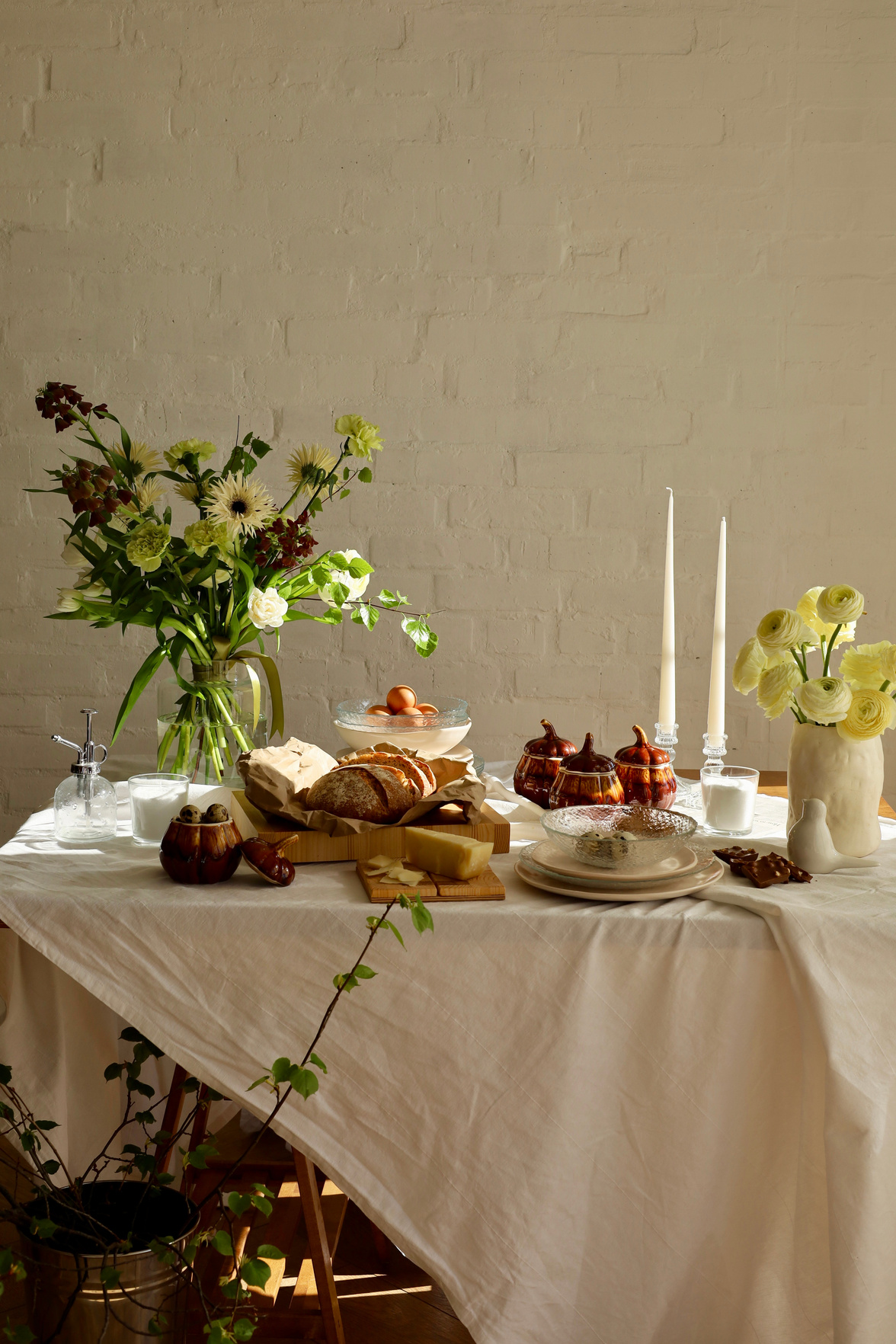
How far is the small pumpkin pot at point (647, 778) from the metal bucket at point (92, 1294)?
741mm

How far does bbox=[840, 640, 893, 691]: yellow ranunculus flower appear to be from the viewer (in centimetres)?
A: 128

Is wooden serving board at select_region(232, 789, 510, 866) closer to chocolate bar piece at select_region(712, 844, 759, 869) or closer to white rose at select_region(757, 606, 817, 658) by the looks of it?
chocolate bar piece at select_region(712, 844, 759, 869)

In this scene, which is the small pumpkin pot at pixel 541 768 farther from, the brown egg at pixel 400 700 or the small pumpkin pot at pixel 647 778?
the brown egg at pixel 400 700

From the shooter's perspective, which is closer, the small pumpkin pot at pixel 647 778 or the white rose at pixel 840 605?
the white rose at pixel 840 605

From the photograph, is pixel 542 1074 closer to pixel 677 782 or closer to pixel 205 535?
pixel 677 782

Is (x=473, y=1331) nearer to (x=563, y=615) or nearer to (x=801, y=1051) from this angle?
(x=801, y=1051)

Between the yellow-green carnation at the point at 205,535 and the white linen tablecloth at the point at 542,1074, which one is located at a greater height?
the yellow-green carnation at the point at 205,535

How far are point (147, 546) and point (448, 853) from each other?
51 centimetres

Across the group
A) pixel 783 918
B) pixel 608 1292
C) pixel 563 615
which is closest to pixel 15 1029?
pixel 608 1292

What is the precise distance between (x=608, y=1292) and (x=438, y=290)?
173 centimetres

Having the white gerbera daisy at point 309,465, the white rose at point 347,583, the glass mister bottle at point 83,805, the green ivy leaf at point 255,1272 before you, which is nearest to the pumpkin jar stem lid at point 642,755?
the white rose at point 347,583

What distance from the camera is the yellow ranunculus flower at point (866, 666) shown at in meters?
1.28

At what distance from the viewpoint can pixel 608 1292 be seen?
116 centimetres

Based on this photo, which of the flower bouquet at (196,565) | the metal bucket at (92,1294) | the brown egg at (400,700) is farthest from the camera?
the brown egg at (400,700)
